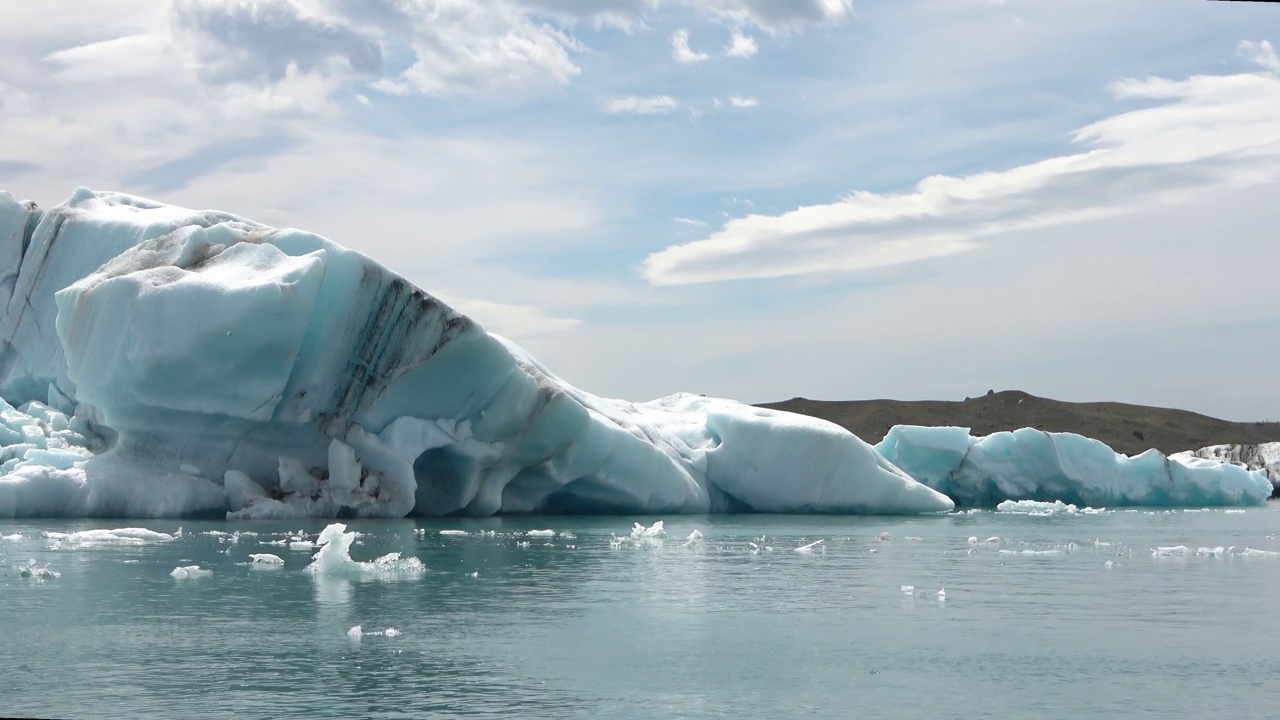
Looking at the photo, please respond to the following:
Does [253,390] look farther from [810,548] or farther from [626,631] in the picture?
[626,631]

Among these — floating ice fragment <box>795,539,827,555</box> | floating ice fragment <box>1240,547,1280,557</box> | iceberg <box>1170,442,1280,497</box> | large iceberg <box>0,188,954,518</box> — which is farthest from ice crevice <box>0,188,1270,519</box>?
iceberg <box>1170,442,1280,497</box>

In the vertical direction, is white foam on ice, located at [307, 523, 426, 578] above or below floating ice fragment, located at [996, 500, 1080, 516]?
below

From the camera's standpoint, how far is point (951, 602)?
11477mm

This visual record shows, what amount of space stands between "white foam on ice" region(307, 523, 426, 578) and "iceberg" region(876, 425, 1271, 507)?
17397mm

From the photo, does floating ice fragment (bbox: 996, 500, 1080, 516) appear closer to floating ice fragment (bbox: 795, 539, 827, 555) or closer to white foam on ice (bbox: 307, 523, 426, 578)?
floating ice fragment (bbox: 795, 539, 827, 555)

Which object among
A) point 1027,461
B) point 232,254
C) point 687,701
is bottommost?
point 687,701

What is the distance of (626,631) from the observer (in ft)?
31.5

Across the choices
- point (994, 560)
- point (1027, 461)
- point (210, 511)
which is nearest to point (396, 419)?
point (210, 511)

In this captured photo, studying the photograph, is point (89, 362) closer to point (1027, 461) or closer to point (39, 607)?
point (39, 607)

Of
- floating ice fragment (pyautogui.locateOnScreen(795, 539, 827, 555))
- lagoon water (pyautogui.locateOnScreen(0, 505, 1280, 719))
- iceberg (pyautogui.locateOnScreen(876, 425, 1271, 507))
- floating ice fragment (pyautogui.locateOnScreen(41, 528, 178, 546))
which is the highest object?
iceberg (pyautogui.locateOnScreen(876, 425, 1271, 507))

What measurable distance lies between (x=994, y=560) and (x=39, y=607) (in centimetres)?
1049

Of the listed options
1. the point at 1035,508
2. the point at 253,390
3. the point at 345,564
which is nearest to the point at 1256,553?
the point at 1035,508

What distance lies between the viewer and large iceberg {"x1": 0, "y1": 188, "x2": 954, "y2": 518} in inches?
706

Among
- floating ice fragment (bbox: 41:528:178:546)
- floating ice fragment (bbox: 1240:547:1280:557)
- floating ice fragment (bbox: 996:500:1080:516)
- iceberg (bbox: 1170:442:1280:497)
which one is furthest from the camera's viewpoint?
iceberg (bbox: 1170:442:1280:497)
